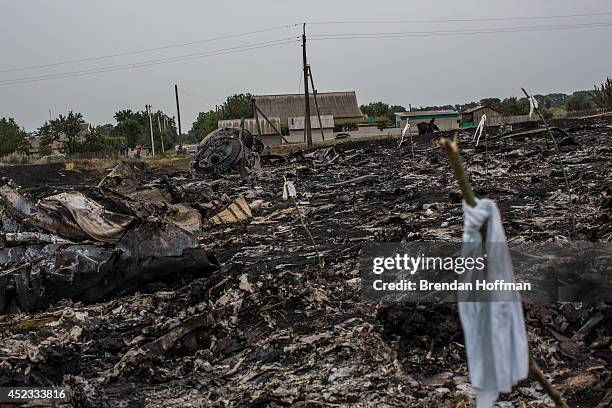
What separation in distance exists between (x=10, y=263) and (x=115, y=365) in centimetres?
328

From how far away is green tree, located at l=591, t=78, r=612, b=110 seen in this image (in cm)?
3525

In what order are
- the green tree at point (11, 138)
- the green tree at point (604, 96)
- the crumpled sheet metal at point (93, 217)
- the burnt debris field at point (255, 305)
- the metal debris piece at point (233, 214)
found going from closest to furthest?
the burnt debris field at point (255, 305)
the crumpled sheet metal at point (93, 217)
the metal debris piece at point (233, 214)
the green tree at point (604, 96)
the green tree at point (11, 138)

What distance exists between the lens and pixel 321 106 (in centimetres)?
5112

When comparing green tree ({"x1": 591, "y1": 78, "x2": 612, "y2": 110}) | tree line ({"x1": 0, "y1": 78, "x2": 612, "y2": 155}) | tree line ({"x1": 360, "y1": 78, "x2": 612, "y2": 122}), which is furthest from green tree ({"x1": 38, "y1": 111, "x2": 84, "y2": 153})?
green tree ({"x1": 591, "y1": 78, "x2": 612, "y2": 110})

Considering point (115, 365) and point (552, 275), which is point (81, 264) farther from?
point (552, 275)

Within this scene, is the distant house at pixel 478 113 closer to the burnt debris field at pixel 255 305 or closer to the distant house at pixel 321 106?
the distant house at pixel 321 106

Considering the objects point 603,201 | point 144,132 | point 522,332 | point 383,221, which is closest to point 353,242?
point 383,221

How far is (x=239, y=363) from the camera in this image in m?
4.16

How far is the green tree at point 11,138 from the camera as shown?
4550cm

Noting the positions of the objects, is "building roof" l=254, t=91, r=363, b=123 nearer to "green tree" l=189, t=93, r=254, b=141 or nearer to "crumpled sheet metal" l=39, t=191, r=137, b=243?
"green tree" l=189, t=93, r=254, b=141

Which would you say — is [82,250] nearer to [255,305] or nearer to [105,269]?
[105,269]

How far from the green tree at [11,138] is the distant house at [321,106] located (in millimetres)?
20236

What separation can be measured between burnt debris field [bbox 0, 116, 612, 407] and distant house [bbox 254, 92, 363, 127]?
127 ft

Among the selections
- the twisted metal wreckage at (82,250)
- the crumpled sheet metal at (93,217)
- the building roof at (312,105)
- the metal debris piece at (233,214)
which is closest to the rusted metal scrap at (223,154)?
the metal debris piece at (233,214)
